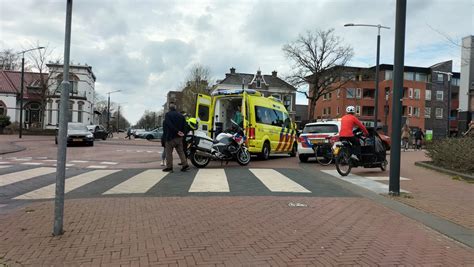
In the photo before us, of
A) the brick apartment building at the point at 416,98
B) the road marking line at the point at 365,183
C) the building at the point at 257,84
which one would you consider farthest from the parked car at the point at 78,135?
the brick apartment building at the point at 416,98

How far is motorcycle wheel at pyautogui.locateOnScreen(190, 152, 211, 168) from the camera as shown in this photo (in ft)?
40.1

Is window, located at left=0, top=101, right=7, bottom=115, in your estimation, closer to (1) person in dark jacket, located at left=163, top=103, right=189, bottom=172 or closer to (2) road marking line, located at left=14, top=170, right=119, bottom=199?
(2) road marking line, located at left=14, top=170, right=119, bottom=199

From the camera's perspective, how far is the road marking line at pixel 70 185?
7.79 m

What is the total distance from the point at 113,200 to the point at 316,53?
3991 centimetres

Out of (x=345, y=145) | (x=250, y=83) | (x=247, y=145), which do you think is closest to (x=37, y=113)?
(x=250, y=83)

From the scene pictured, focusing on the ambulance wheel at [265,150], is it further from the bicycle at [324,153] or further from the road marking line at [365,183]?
the road marking line at [365,183]

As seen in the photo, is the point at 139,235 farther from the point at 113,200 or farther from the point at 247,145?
the point at 247,145

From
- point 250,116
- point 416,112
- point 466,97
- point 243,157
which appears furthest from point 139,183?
point 416,112

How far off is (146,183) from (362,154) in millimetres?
5949

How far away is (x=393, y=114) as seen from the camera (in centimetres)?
830

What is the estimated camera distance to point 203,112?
1612cm

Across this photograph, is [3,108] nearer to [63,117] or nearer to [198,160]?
[198,160]

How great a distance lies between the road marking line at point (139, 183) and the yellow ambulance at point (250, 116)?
4.98 meters

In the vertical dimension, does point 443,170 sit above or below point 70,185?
Result: above
